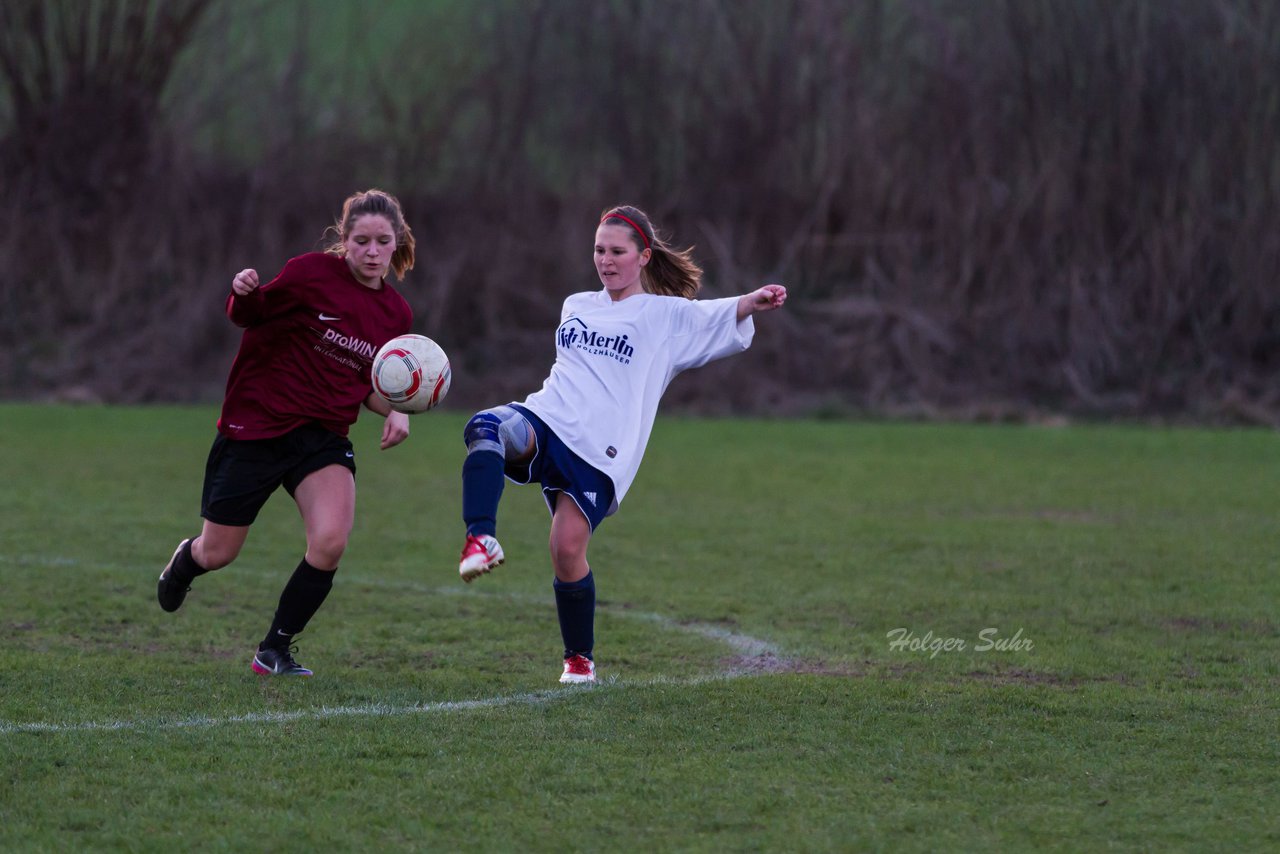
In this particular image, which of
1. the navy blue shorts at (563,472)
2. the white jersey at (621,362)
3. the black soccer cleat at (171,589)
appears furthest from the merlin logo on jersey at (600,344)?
the black soccer cleat at (171,589)

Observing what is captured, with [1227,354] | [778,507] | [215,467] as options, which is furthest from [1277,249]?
[215,467]

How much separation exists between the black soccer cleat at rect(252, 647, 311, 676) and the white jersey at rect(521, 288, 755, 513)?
1.30 meters

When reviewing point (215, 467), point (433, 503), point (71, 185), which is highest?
point (71, 185)

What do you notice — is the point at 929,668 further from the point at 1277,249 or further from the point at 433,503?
the point at 1277,249

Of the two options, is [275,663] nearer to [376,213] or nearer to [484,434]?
[484,434]

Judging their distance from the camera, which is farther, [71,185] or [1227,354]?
[71,185]

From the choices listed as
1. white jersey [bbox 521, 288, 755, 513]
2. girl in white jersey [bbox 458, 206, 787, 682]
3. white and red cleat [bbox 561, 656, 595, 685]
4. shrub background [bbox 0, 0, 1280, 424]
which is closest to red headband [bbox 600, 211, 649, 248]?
girl in white jersey [bbox 458, 206, 787, 682]

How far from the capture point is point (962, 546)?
8.84 meters

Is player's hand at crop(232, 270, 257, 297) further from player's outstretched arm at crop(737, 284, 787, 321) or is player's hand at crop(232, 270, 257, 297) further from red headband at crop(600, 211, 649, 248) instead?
player's outstretched arm at crop(737, 284, 787, 321)

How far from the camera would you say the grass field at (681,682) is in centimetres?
359

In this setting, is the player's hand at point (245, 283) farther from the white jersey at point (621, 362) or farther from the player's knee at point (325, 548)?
the white jersey at point (621, 362)

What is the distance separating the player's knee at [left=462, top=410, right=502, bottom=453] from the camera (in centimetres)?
484

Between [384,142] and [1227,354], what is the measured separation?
13266 millimetres

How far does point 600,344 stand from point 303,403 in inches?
44.3
